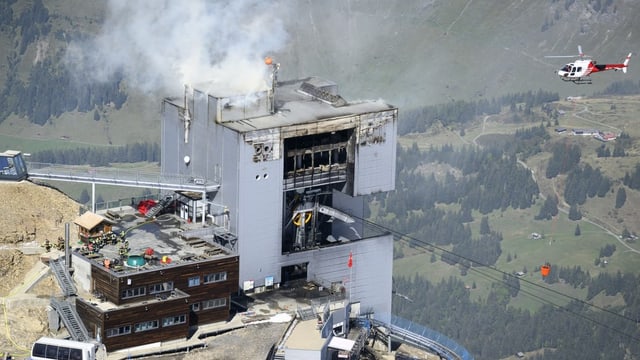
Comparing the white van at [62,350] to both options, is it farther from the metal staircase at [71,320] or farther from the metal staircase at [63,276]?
the metal staircase at [63,276]

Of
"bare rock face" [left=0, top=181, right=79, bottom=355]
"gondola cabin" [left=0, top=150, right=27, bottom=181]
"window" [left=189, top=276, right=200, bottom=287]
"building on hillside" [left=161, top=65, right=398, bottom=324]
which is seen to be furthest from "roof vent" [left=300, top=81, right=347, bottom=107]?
"gondola cabin" [left=0, top=150, right=27, bottom=181]

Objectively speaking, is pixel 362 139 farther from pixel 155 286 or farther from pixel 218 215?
pixel 155 286

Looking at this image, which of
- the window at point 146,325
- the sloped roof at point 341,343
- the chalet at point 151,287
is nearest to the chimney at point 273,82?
the chalet at point 151,287

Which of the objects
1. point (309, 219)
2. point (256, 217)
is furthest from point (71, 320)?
point (309, 219)

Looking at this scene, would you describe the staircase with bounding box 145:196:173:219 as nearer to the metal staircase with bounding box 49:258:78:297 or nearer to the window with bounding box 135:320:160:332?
the metal staircase with bounding box 49:258:78:297

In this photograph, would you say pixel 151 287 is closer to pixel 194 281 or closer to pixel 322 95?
pixel 194 281
